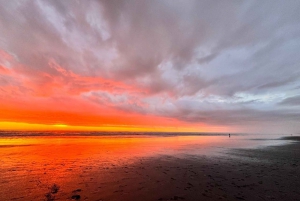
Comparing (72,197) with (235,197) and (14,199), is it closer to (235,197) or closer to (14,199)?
(14,199)

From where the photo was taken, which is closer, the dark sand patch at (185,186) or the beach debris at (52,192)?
the beach debris at (52,192)

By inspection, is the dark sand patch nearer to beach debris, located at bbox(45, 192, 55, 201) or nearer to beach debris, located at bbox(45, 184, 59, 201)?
beach debris, located at bbox(45, 184, 59, 201)

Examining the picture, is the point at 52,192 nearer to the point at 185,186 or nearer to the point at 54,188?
the point at 54,188

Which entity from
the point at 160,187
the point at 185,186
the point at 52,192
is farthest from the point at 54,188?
the point at 185,186

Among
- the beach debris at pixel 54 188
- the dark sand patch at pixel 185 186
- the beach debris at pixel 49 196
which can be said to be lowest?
the dark sand patch at pixel 185 186

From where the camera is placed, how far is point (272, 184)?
428 inches

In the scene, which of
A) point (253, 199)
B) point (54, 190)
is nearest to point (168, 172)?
point (253, 199)

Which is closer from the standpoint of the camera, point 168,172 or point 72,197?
point 72,197

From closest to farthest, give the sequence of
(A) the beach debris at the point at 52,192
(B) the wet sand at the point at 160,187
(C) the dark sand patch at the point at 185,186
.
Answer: (A) the beach debris at the point at 52,192 → (B) the wet sand at the point at 160,187 → (C) the dark sand patch at the point at 185,186

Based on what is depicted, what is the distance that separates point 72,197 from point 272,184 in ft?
43.9

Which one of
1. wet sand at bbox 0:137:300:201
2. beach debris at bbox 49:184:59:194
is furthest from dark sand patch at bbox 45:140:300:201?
beach debris at bbox 49:184:59:194

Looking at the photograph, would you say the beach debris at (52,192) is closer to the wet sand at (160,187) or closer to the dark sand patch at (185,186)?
the wet sand at (160,187)

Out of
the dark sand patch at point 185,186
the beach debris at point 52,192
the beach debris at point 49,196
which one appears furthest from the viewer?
the dark sand patch at point 185,186

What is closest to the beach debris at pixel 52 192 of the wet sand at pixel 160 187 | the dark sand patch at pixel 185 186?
the wet sand at pixel 160 187
